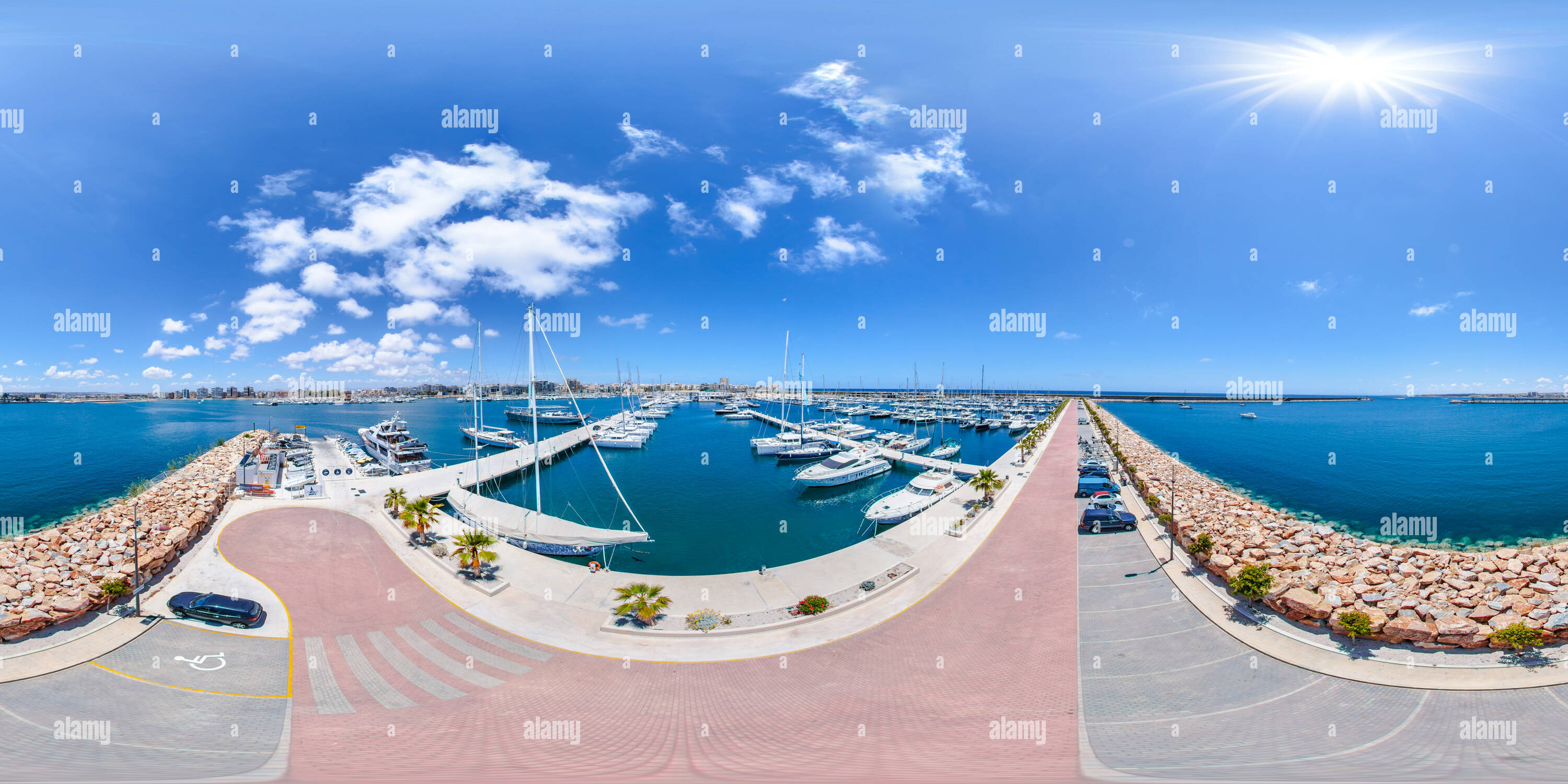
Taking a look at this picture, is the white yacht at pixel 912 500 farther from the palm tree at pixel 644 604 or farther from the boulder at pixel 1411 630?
the boulder at pixel 1411 630

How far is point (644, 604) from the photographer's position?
59.4 ft

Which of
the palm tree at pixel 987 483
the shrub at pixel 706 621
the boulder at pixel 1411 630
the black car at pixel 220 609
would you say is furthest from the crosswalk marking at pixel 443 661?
the palm tree at pixel 987 483

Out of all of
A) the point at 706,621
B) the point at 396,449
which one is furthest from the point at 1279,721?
the point at 396,449

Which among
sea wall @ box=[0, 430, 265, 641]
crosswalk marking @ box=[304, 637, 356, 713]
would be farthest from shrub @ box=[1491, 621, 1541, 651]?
sea wall @ box=[0, 430, 265, 641]

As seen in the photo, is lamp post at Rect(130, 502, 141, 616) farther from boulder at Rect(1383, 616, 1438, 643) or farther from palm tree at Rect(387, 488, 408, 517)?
boulder at Rect(1383, 616, 1438, 643)

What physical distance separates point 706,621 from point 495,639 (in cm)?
734

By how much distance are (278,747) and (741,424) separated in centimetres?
10279

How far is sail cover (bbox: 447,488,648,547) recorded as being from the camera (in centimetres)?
2786

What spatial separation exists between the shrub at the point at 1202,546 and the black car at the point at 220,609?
3823 cm

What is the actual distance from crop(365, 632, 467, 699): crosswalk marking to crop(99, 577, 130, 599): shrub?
1066cm

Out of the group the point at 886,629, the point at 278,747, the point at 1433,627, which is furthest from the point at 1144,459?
the point at 278,747

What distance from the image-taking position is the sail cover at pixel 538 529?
91.4ft

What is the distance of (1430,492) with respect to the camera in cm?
4750

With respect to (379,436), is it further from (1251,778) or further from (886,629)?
(1251,778)
